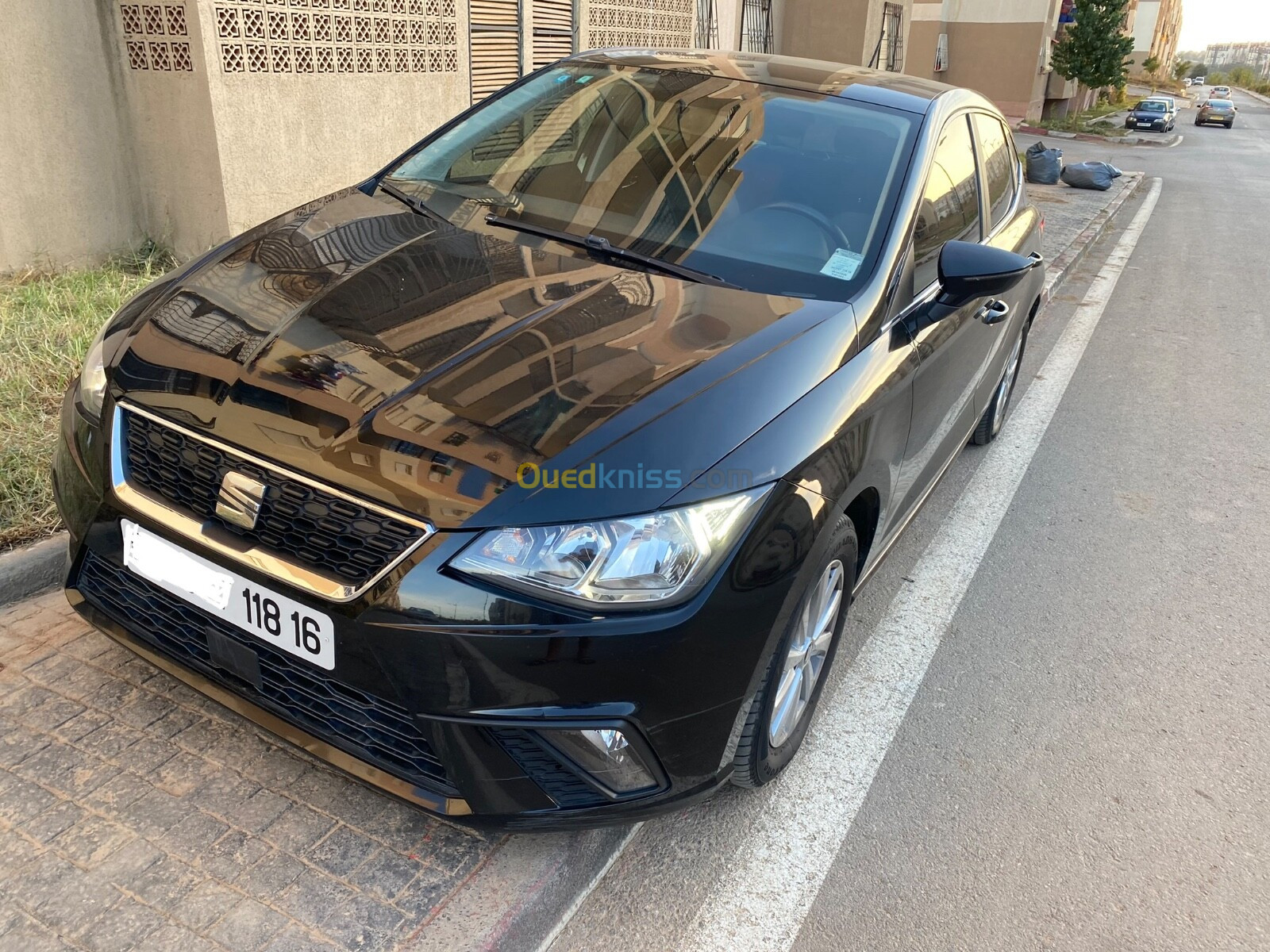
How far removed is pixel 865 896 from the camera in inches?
87.2

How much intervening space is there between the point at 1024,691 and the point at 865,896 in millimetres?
1073

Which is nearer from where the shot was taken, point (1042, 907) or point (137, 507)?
point (137, 507)

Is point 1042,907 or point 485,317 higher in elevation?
point 485,317

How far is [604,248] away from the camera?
2.68 meters

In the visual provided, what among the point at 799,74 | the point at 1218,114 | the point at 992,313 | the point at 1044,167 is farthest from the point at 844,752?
the point at 1218,114

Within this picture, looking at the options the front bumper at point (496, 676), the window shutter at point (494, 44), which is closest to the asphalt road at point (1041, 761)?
the front bumper at point (496, 676)

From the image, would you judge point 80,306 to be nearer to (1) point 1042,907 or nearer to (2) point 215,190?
(2) point 215,190

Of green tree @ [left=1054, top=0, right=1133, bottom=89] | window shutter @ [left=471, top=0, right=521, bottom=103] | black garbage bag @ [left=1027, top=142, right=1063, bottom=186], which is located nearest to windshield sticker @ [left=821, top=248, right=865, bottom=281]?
window shutter @ [left=471, top=0, right=521, bottom=103]

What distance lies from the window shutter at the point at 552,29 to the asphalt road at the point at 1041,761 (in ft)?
18.9

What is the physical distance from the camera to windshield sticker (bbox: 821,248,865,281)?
257 centimetres

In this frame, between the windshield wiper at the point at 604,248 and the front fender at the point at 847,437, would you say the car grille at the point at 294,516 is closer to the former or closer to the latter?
the front fender at the point at 847,437

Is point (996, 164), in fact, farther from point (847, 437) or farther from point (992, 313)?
point (847, 437)

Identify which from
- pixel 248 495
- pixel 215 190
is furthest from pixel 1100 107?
pixel 248 495

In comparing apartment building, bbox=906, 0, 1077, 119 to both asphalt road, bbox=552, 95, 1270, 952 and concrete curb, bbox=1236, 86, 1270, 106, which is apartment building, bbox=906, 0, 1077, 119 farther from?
concrete curb, bbox=1236, 86, 1270, 106
